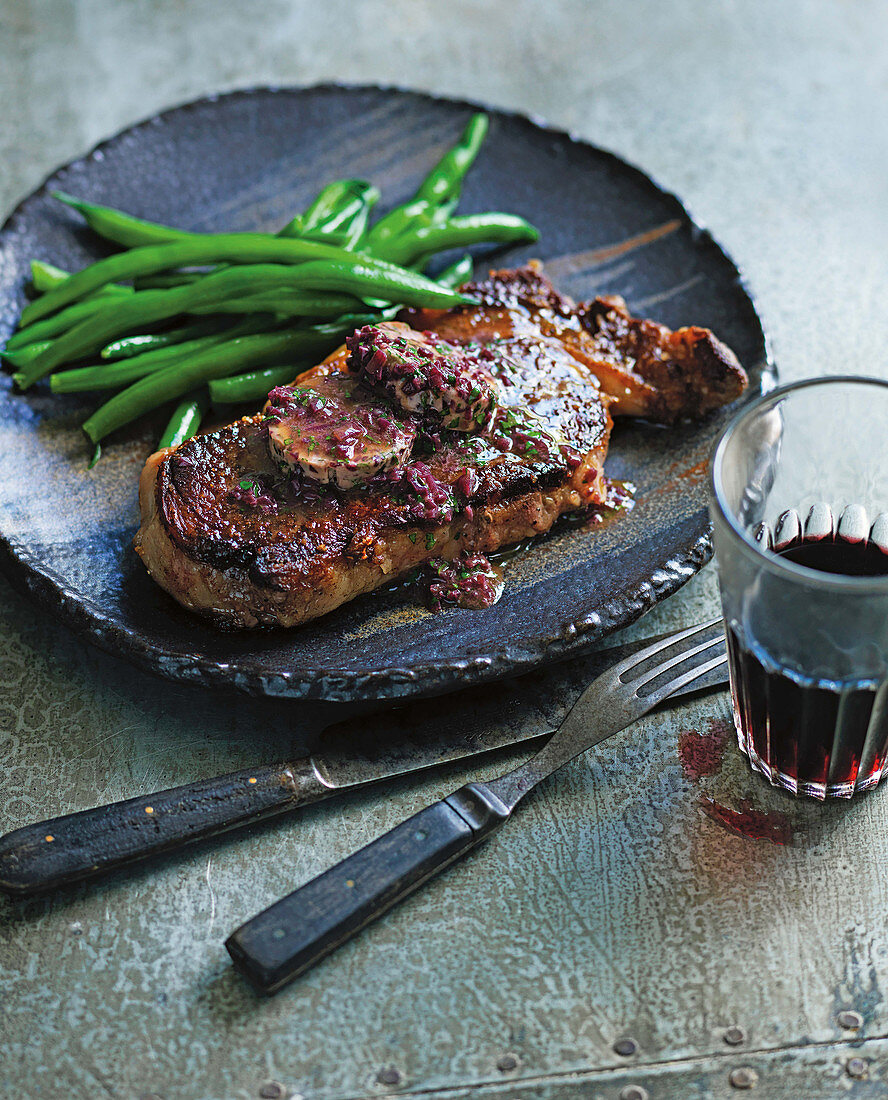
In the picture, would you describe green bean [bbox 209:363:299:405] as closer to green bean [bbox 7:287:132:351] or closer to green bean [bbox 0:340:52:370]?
green bean [bbox 7:287:132:351]

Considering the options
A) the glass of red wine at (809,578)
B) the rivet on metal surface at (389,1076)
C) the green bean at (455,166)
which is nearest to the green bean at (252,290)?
the green bean at (455,166)

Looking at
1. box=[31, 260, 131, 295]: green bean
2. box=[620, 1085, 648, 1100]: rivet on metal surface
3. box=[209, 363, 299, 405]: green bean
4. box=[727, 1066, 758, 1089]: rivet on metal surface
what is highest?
box=[31, 260, 131, 295]: green bean

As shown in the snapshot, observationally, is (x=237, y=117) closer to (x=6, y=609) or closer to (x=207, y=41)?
(x=207, y=41)

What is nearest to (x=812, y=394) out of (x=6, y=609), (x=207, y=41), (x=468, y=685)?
(x=468, y=685)

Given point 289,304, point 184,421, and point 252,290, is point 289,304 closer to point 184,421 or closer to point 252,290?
point 252,290

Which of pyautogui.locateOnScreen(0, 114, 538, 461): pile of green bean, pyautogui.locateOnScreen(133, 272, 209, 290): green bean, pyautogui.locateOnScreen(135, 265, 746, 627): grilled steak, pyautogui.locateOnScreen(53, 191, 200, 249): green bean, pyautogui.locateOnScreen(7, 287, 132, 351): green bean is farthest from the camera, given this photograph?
pyautogui.locateOnScreen(53, 191, 200, 249): green bean

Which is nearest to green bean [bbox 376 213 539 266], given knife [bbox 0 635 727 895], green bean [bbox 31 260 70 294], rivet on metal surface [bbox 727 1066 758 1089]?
green bean [bbox 31 260 70 294]

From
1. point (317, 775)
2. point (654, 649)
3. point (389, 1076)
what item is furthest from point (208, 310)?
point (389, 1076)

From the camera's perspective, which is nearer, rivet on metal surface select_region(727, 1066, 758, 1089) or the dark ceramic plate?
rivet on metal surface select_region(727, 1066, 758, 1089)
